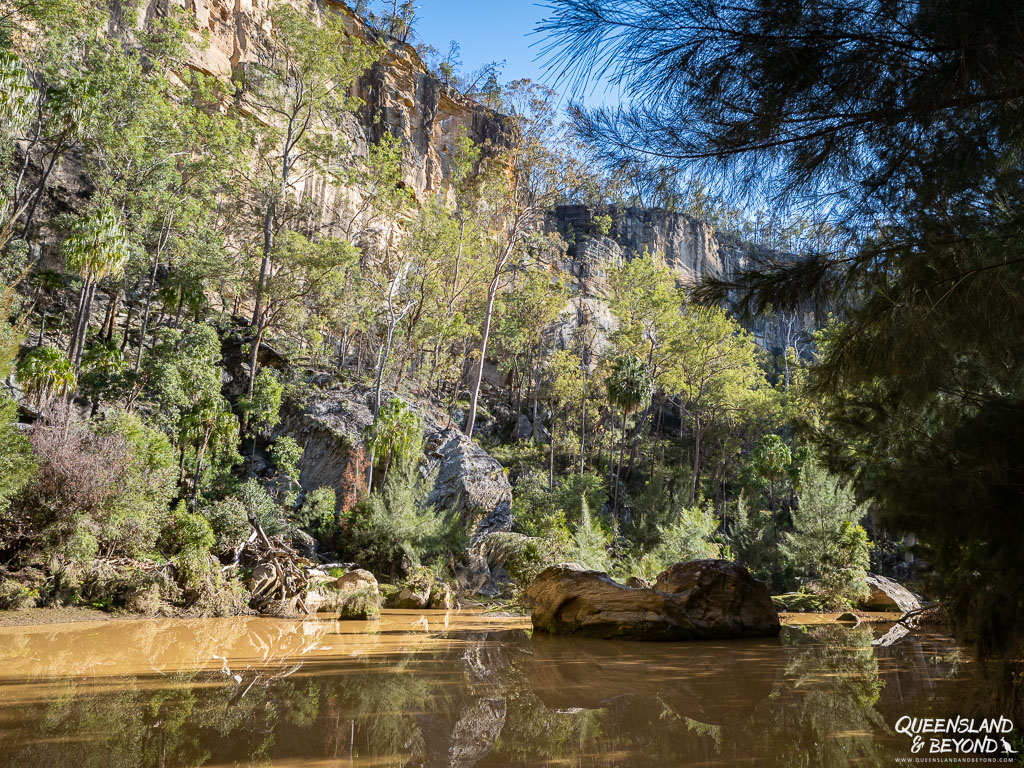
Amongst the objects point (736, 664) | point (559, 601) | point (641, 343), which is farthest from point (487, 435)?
point (736, 664)

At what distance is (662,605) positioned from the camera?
9516mm

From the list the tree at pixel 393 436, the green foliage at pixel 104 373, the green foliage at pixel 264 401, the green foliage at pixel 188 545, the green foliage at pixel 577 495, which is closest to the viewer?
the green foliage at pixel 188 545

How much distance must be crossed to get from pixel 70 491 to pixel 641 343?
28367 mm

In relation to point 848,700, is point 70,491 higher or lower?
higher

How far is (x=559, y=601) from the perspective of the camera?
33.1 feet

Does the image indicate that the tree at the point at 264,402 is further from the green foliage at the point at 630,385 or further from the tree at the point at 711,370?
the tree at the point at 711,370

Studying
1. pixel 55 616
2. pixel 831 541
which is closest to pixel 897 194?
pixel 55 616

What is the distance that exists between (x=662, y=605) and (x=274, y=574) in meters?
8.52

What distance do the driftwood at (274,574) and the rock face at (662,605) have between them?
18.0 ft

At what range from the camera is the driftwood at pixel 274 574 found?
12336 millimetres

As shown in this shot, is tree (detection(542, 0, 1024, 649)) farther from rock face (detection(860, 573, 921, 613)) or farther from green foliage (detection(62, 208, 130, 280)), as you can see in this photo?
green foliage (detection(62, 208, 130, 280))

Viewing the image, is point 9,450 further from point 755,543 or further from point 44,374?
point 755,543

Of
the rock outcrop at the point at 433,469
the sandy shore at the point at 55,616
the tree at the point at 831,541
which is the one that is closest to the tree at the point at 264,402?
the rock outcrop at the point at 433,469

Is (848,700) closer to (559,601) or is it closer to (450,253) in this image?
(559,601)
